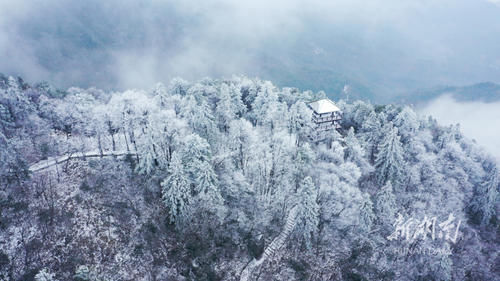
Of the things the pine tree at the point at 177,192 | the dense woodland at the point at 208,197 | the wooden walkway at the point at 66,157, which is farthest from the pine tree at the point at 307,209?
the wooden walkway at the point at 66,157

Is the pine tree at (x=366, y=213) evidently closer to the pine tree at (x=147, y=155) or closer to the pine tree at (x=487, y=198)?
the pine tree at (x=487, y=198)

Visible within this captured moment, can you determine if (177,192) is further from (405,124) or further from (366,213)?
(405,124)

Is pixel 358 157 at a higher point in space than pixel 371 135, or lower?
lower

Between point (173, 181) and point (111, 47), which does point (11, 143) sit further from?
point (111, 47)

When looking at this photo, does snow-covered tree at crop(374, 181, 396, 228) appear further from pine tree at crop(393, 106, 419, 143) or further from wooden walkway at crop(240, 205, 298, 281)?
pine tree at crop(393, 106, 419, 143)

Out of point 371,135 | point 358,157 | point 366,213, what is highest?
point 371,135

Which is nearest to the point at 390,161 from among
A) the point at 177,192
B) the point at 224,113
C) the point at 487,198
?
the point at 487,198
